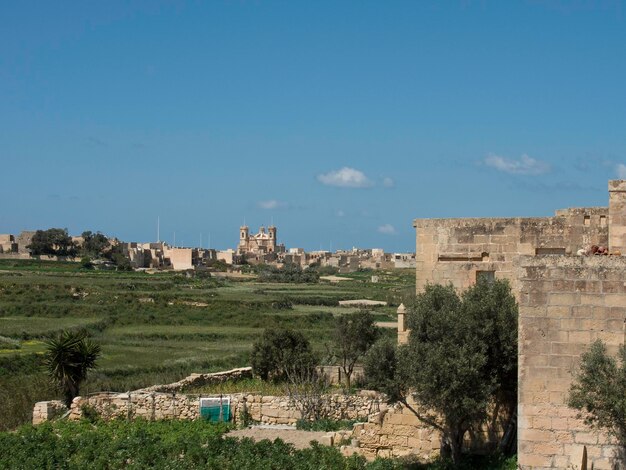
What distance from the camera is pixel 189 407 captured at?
68.1 feet

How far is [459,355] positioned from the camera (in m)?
13.3

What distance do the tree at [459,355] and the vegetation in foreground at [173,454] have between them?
103 cm

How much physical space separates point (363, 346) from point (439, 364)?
58.3ft

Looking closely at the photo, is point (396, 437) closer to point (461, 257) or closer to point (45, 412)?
point (461, 257)

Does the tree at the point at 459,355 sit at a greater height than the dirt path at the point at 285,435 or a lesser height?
greater

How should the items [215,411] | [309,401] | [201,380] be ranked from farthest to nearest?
[201,380], [215,411], [309,401]

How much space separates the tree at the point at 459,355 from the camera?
1327 centimetres

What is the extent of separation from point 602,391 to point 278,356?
17.8 m

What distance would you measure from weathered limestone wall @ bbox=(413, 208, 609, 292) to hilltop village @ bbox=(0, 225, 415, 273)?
4018 inches

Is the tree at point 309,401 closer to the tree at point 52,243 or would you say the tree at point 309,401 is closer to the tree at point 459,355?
the tree at point 459,355

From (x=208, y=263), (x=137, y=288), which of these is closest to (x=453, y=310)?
(x=137, y=288)

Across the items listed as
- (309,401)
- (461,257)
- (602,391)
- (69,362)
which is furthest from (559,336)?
(69,362)

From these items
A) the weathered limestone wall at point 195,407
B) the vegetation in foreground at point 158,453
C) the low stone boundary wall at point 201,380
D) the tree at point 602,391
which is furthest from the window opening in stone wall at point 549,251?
the low stone boundary wall at point 201,380

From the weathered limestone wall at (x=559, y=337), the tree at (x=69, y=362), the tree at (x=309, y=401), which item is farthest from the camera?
the tree at (x=69, y=362)
